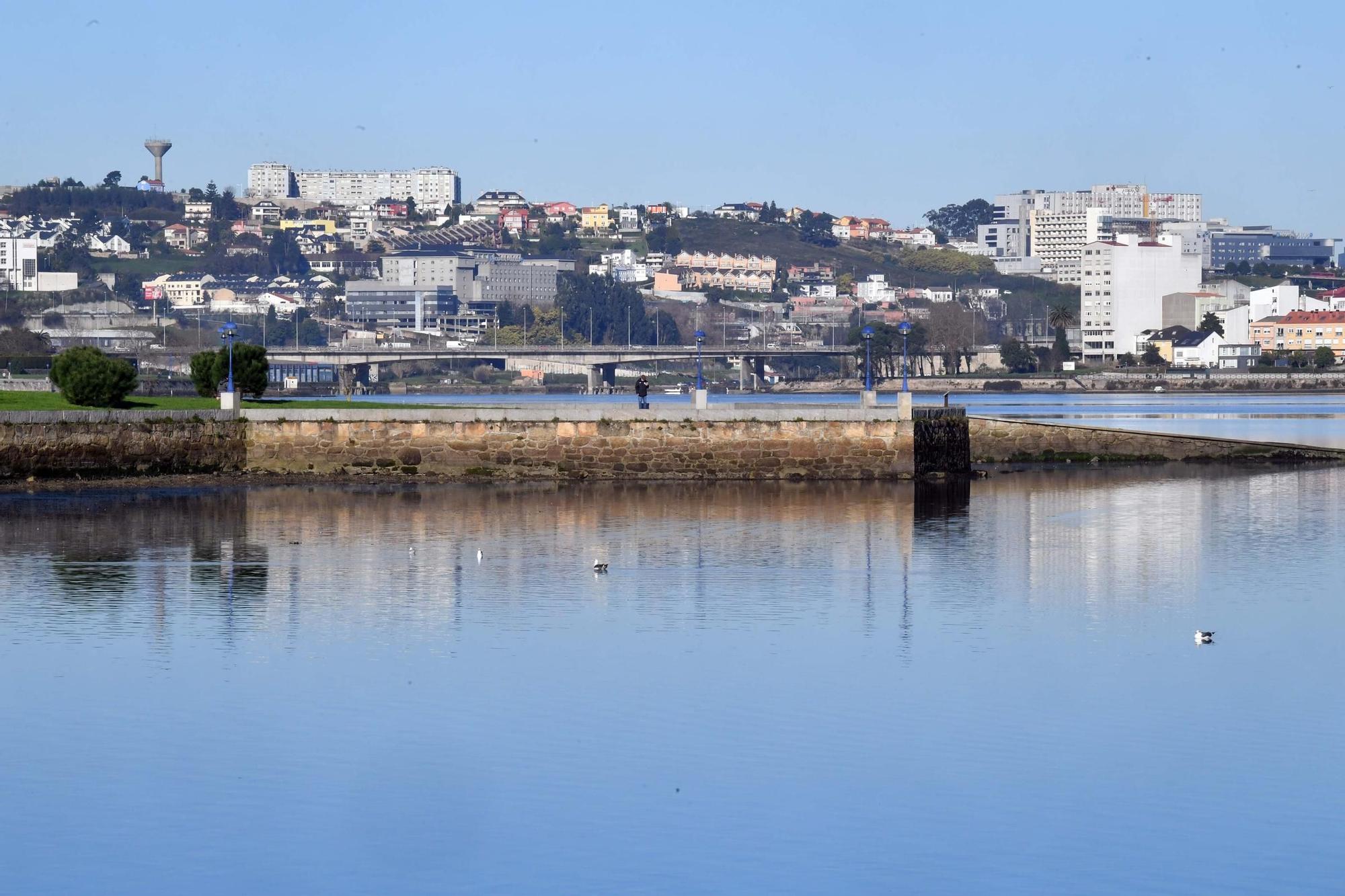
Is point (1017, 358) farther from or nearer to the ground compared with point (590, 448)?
farther from the ground

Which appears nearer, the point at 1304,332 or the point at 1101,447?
the point at 1101,447

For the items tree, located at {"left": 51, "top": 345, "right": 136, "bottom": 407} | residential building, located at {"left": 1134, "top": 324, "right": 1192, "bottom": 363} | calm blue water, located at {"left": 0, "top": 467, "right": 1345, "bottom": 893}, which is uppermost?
residential building, located at {"left": 1134, "top": 324, "right": 1192, "bottom": 363}

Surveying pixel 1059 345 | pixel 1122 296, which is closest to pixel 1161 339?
pixel 1059 345

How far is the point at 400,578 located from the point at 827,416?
18.6 metres

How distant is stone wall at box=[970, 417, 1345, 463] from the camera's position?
4756 cm

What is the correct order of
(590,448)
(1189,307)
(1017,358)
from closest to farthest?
(590,448) → (1017,358) → (1189,307)

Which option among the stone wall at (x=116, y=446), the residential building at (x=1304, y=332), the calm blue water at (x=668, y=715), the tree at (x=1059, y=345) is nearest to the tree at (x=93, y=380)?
the stone wall at (x=116, y=446)

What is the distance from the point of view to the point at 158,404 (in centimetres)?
4294

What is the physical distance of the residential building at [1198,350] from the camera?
168 m

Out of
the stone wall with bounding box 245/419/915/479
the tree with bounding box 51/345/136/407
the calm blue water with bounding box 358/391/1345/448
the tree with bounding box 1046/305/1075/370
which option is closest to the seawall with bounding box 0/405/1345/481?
the stone wall with bounding box 245/419/915/479

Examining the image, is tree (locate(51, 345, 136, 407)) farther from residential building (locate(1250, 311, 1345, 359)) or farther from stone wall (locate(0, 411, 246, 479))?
residential building (locate(1250, 311, 1345, 359))

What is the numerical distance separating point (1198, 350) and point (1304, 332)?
10.1 m

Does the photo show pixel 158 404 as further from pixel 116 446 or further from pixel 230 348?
pixel 116 446

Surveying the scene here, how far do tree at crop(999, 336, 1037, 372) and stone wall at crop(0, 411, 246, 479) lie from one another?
450 ft
